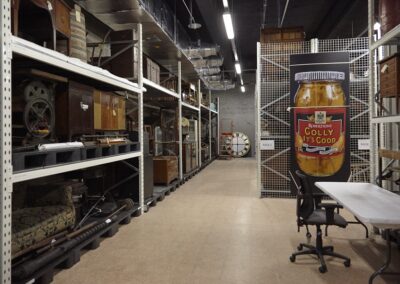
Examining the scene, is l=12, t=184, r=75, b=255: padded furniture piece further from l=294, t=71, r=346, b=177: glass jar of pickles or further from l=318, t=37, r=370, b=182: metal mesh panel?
l=318, t=37, r=370, b=182: metal mesh panel

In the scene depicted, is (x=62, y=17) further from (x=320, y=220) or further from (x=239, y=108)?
(x=239, y=108)

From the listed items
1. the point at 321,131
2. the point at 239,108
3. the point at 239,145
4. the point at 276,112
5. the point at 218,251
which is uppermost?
the point at 239,108

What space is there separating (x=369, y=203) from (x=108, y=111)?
3232mm

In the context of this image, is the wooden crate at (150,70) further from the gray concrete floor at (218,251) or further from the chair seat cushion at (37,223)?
the chair seat cushion at (37,223)

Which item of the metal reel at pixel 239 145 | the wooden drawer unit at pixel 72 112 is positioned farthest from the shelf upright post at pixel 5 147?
the metal reel at pixel 239 145

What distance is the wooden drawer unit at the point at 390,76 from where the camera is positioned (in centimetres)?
310

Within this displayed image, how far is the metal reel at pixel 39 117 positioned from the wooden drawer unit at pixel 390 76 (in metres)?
3.53

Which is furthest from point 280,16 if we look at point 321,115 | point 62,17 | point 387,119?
point 62,17

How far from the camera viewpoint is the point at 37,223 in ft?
9.10

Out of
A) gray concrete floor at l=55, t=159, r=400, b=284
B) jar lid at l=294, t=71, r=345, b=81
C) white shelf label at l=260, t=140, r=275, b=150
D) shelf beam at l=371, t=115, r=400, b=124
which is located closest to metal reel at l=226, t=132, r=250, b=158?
white shelf label at l=260, t=140, r=275, b=150

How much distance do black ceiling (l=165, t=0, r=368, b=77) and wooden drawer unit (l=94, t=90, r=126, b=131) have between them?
377 cm

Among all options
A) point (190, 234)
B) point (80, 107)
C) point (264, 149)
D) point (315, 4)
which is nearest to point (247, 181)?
point (264, 149)

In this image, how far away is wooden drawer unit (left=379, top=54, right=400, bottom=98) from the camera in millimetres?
3098

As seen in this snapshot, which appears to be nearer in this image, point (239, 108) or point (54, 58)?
point (54, 58)
